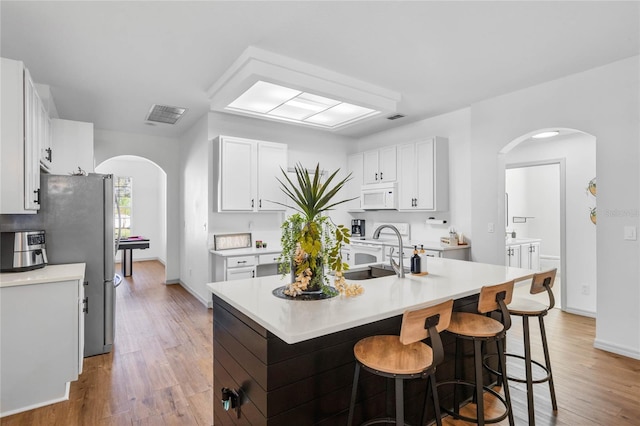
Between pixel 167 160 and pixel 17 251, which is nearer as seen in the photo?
pixel 17 251

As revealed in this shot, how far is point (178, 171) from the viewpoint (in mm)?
6426

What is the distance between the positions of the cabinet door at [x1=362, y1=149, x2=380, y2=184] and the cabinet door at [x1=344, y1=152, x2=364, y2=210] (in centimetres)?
9

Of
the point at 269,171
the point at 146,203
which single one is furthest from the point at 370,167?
the point at 146,203

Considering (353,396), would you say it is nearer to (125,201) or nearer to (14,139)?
(14,139)

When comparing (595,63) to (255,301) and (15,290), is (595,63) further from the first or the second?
(15,290)

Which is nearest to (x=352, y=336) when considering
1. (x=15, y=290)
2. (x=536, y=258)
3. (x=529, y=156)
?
(x=15, y=290)

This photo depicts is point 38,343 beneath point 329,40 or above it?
beneath

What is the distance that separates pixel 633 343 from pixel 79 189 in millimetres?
5265

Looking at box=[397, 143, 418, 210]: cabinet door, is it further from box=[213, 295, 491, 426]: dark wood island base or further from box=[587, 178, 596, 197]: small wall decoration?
box=[213, 295, 491, 426]: dark wood island base

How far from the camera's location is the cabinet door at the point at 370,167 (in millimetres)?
5520

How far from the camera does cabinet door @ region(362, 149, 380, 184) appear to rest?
5.52 metres

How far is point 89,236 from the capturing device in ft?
10.3

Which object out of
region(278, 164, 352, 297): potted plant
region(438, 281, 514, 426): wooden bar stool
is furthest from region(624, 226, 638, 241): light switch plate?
region(278, 164, 352, 297): potted plant

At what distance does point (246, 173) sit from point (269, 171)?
37 centimetres
